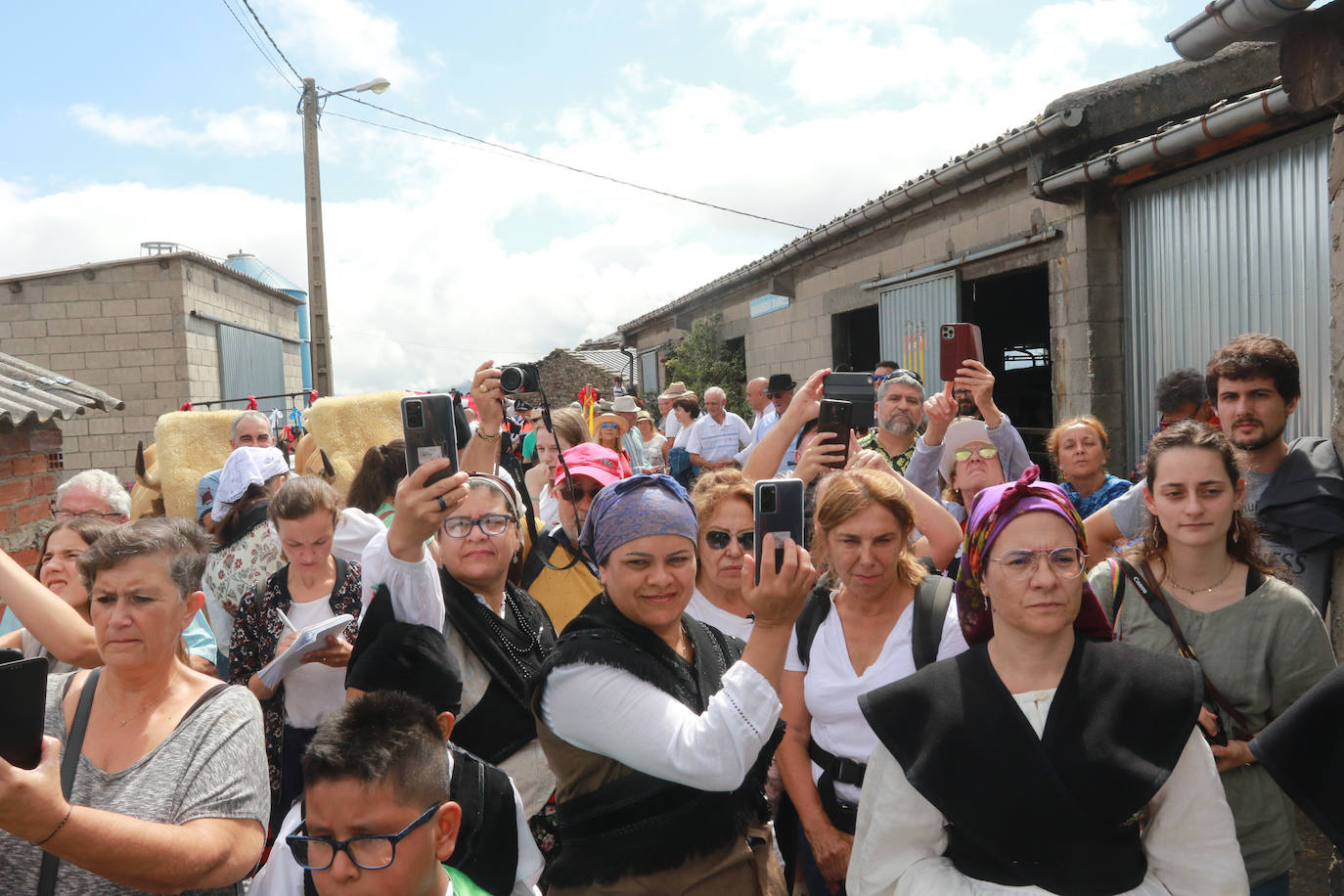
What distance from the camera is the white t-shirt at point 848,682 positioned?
2506 mm

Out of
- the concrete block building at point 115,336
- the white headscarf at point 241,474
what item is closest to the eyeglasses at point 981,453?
the white headscarf at point 241,474

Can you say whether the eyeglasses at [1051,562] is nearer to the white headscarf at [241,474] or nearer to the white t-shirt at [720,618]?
the white t-shirt at [720,618]

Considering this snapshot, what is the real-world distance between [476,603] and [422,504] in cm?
47

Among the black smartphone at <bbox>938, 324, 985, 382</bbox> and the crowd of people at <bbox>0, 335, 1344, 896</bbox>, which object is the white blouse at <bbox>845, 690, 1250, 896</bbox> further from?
the black smartphone at <bbox>938, 324, 985, 382</bbox>

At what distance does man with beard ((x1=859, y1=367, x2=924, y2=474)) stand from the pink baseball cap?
1286mm

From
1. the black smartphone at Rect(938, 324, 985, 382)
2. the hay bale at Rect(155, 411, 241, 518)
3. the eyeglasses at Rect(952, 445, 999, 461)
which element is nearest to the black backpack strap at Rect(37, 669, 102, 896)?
the eyeglasses at Rect(952, 445, 999, 461)

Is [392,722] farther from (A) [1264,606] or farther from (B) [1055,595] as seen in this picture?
(A) [1264,606]

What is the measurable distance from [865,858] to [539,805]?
2.98ft

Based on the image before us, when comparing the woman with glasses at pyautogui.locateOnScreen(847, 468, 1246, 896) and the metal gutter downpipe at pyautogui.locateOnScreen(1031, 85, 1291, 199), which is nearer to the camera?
the woman with glasses at pyautogui.locateOnScreen(847, 468, 1246, 896)

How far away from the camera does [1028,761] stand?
1.77 meters

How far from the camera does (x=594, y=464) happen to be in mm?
3975

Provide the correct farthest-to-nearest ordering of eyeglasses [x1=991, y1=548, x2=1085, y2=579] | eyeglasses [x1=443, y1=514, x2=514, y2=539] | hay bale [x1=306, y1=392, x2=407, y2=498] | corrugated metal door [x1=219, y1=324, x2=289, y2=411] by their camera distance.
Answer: corrugated metal door [x1=219, y1=324, x2=289, y2=411]
hay bale [x1=306, y1=392, x2=407, y2=498]
eyeglasses [x1=443, y1=514, x2=514, y2=539]
eyeglasses [x1=991, y1=548, x2=1085, y2=579]

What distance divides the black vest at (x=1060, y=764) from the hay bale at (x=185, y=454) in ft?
19.1

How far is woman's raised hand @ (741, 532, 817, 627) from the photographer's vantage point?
1885 mm
